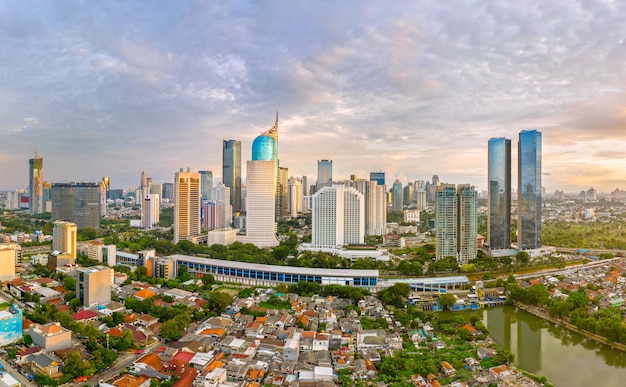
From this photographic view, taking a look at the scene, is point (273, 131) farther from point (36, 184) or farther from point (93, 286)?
point (36, 184)

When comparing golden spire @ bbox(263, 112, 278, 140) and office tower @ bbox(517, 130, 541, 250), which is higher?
golden spire @ bbox(263, 112, 278, 140)

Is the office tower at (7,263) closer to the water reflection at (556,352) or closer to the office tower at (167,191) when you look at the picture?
the water reflection at (556,352)

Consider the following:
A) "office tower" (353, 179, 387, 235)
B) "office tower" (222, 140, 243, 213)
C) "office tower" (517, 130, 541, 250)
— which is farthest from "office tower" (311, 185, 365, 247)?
"office tower" (222, 140, 243, 213)

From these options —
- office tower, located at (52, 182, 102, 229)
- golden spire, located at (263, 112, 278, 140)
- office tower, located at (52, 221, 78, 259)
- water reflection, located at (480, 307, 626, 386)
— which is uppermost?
golden spire, located at (263, 112, 278, 140)

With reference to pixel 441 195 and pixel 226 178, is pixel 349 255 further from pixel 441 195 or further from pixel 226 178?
pixel 226 178

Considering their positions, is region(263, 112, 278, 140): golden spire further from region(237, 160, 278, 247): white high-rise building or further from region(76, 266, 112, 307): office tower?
region(76, 266, 112, 307): office tower

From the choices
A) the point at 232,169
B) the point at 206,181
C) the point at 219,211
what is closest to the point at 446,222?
the point at 219,211
